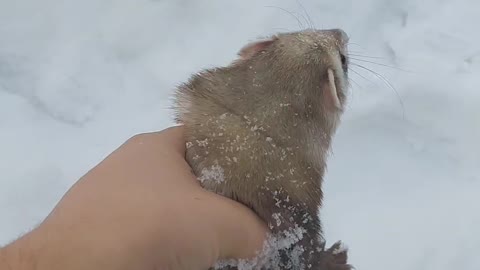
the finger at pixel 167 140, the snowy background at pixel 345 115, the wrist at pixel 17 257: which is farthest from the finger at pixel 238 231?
the snowy background at pixel 345 115

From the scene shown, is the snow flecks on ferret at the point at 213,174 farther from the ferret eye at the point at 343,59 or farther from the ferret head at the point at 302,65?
the ferret eye at the point at 343,59

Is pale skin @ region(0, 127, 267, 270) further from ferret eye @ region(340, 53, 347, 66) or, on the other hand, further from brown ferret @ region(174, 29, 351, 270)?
ferret eye @ region(340, 53, 347, 66)

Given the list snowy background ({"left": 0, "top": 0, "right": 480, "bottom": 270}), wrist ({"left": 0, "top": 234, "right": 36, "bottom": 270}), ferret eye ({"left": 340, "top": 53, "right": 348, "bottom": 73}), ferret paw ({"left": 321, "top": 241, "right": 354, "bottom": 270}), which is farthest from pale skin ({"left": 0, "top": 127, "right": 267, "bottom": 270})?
snowy background ({"left": 0, "top": 0, "right": 480, "bottom": 270})

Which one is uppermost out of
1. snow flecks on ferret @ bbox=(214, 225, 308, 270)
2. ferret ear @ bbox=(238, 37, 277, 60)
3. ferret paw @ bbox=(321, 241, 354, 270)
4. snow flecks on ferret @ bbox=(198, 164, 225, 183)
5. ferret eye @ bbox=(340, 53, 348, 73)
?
ferret ear @ bbox=(238, 37, 277, 60)

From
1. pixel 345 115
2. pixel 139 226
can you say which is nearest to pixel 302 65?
pixel 139 226

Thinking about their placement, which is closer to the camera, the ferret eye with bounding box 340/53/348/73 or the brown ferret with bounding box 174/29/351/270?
the brown ferret with bounding box 174/29/351/270

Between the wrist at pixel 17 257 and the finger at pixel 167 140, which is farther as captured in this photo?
the finger at pixel 167 140

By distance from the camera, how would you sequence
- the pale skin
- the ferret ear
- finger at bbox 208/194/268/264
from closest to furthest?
the pale skin, finger at bbox 208/194/268/264, the ferret ear

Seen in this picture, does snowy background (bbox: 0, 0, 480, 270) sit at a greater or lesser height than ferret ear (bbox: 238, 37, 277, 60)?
lesser

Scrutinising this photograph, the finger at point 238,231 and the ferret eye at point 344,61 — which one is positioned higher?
the ferret eye at point 344,61
